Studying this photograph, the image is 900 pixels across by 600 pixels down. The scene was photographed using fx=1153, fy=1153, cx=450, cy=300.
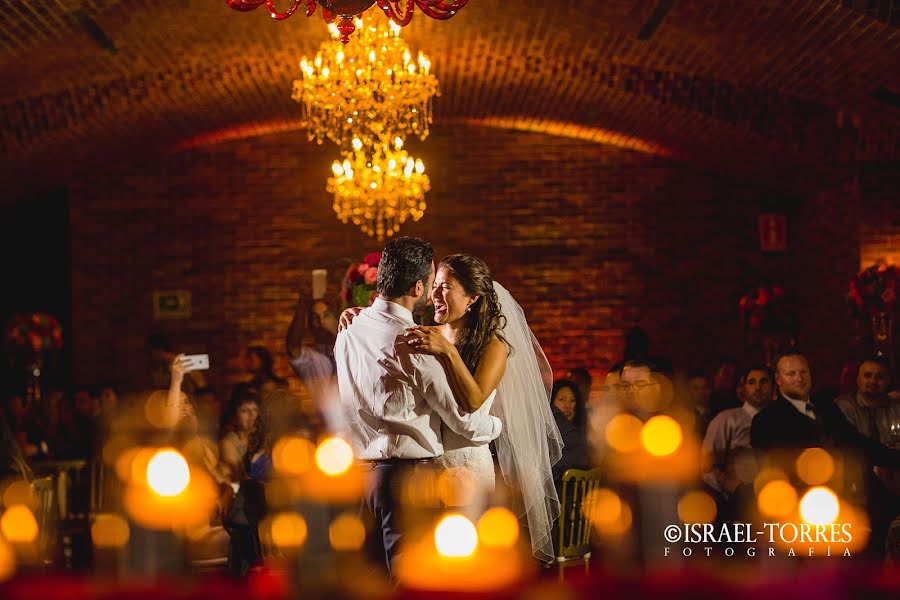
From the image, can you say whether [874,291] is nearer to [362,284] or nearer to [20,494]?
[362,284]

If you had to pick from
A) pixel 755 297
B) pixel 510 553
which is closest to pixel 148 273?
pixel 755 297

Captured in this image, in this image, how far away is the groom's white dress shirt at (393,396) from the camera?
325 cm

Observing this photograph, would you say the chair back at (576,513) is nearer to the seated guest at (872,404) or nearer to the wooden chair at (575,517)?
the wooden chair at (575,517)

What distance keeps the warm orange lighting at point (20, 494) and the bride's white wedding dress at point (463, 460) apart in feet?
7.63

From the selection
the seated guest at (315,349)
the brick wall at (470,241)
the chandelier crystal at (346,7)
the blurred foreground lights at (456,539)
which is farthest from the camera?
the brick wall at (470,241)

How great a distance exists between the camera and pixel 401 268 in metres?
3.36

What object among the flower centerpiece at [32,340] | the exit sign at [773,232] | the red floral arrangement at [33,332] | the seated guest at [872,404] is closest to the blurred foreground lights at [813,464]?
the seated guest at [872,404]

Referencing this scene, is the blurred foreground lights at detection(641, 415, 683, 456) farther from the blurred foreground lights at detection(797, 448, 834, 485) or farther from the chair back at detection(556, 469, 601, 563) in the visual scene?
the chair back at detection(556, 469, 601, 563)

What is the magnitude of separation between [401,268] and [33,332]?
7.68 metres

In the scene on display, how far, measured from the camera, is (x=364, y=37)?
747 cm

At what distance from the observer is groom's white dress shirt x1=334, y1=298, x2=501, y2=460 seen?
325cm

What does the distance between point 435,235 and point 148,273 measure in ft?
8.89

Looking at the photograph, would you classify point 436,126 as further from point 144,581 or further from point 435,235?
point 144,581

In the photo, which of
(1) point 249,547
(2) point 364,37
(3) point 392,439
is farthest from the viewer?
(2) point 364,37
